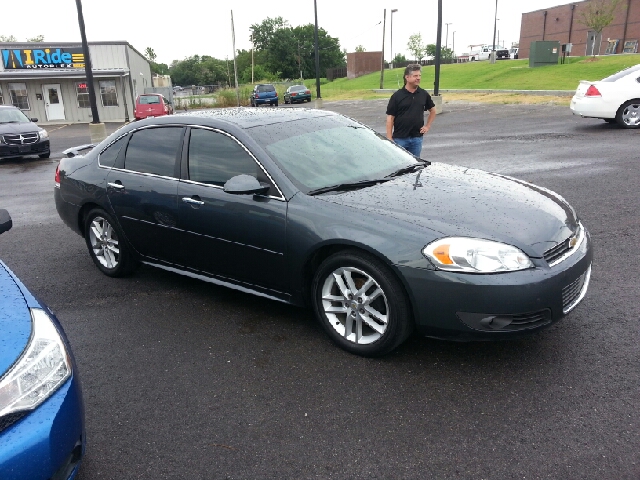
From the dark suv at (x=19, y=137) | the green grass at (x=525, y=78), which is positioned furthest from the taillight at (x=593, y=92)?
the dark suv at (x=19, y=137)

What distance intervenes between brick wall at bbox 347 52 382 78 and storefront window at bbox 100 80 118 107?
51.6 m

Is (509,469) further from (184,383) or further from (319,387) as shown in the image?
(184,383)

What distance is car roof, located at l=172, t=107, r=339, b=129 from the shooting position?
172 inches

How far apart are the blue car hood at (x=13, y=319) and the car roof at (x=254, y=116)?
2124 millimetres

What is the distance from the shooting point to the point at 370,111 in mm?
27312

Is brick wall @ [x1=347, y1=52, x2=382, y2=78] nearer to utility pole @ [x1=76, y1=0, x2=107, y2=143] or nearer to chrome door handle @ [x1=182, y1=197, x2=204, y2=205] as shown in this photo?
utility pole @ [x1=76, y1=0, x2=107, y2=143]

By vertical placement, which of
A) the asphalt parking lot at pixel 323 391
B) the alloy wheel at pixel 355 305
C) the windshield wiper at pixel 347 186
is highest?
the windshield wiper at pixel 347 186

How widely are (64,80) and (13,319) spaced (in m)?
37.2

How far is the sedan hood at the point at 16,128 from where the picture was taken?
14719 millimetres

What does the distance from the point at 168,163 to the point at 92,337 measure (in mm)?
1495

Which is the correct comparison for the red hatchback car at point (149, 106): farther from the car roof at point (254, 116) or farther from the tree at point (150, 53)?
the tree at point (150, 53)

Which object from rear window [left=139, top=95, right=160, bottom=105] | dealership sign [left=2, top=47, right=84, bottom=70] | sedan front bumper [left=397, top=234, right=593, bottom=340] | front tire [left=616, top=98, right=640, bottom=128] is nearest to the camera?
sedan front bumper [left=397, top=234, right=593, bottom=340]

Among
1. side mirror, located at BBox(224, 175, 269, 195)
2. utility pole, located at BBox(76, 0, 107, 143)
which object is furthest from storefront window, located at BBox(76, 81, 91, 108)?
side mirror, located at BBox(224, 175, 269, 195)

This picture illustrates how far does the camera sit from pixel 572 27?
63062 mm
